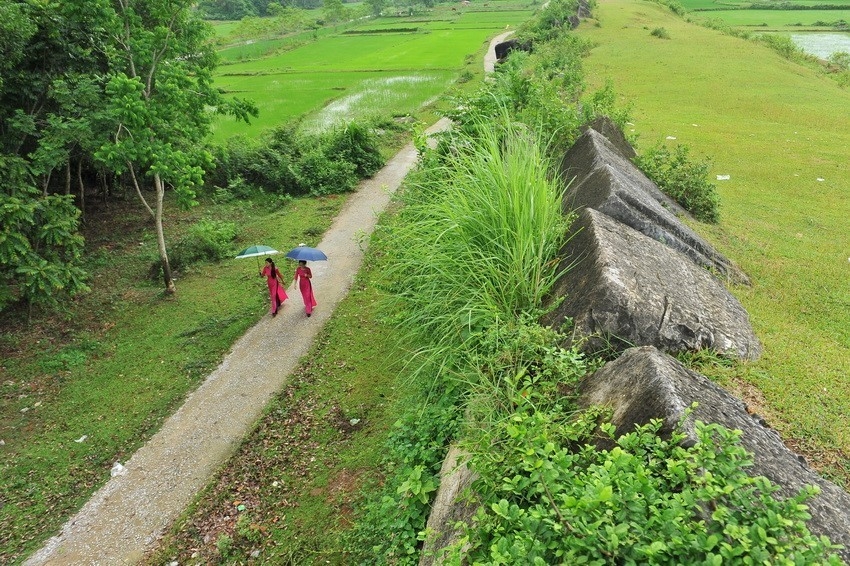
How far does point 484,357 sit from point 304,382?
14.3 feet

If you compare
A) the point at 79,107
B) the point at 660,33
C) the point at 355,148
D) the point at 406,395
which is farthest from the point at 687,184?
the point at 660,33

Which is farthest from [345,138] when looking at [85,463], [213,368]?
[85,463]

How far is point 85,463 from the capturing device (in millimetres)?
6828

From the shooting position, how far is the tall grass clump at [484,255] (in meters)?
5.15

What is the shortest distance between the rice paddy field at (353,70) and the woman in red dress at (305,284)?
11.6 metres

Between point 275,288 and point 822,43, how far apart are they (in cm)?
5150

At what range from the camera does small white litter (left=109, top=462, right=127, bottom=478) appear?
6637 millimetres

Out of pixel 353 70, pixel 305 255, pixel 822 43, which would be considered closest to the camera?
pixel 305 255

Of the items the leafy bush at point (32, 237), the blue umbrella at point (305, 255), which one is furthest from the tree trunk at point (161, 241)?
the blue umbrella at point (305, 255)

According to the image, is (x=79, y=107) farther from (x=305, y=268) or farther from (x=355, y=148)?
(x=355, y=148)

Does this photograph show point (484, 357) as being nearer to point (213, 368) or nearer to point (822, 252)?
point (213, 368)

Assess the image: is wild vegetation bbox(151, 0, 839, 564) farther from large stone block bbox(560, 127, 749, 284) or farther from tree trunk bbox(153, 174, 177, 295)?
tree trunk bbox(153, 174, 177, 295)

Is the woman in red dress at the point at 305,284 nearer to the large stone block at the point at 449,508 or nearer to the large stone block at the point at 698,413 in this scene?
the large stone block at the point at 449,508

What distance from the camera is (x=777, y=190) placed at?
1168 centimetres
